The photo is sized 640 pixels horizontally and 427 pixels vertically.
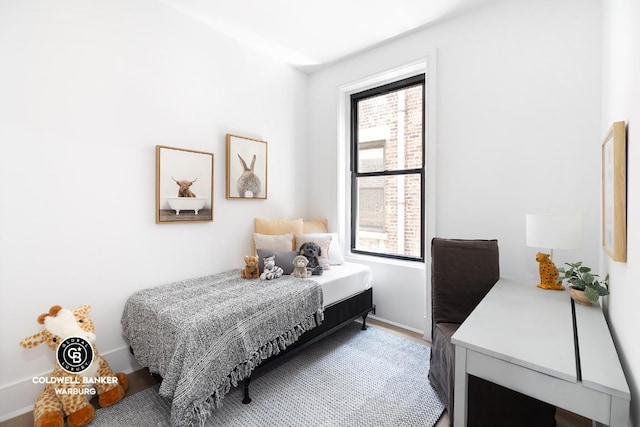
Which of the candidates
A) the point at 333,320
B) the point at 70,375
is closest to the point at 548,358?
the point at 333,320

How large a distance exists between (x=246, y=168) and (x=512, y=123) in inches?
92.6

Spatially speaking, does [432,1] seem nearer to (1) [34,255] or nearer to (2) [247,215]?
(2) [247,215]

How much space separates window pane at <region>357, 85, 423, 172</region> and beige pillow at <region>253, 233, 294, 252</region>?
123 cm

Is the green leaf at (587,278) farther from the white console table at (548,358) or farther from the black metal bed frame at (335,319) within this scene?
the black metal bed frame at (335,319)

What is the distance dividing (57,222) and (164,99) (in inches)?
46.7

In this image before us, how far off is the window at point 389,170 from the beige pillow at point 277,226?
714mm

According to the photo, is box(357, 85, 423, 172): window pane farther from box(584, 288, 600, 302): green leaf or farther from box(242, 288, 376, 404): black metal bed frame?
box(584, 288, 600, 302): green leaf

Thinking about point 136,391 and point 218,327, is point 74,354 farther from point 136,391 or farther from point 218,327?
point 218,327

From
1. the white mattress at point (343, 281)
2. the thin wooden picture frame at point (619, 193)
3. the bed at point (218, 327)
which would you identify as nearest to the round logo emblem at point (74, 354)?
the bed at point (218, 327)

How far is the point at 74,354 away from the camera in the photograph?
1771 millimetres

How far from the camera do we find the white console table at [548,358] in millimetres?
921

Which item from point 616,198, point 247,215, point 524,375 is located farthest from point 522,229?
point 247,215

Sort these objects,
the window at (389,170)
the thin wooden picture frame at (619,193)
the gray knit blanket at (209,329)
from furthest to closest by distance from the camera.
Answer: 1. the window at (389,170)
2. the gray knit blanket at (209,329)
3. the thin wooden picture frame at (619,193)

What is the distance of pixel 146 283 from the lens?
237cm
